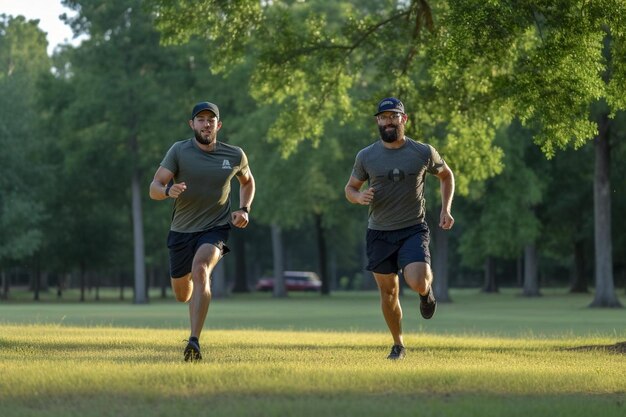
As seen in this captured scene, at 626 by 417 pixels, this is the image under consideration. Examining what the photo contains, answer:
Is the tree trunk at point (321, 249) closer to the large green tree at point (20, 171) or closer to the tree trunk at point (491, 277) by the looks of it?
the tree trunk at point (491, 277)

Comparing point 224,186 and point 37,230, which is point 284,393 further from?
point 37,230

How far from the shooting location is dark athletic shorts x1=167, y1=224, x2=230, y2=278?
12898 millimetres

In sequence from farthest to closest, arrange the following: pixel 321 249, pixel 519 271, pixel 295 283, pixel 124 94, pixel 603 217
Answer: pixel 519 271, pixel 295 283, pixel 321 249, pixel 124 94, pixel 603 217

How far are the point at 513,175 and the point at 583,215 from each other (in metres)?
12.8

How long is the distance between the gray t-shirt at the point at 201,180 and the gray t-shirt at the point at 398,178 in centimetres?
136

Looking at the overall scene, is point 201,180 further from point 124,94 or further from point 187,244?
point 124,94

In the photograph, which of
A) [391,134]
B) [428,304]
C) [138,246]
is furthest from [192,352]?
[138,246]

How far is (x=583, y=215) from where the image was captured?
200 ft

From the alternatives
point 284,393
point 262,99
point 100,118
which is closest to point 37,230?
point 100,118

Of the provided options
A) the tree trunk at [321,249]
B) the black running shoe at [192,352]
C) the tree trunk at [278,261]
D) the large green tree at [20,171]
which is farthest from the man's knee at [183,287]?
the tree trunk at [321,249]

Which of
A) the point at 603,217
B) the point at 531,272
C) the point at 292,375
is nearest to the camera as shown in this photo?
the point at 292,375

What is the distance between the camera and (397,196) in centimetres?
1298

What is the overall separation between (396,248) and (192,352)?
239 centimetres

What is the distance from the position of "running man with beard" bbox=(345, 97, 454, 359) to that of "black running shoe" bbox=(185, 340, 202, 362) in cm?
202
